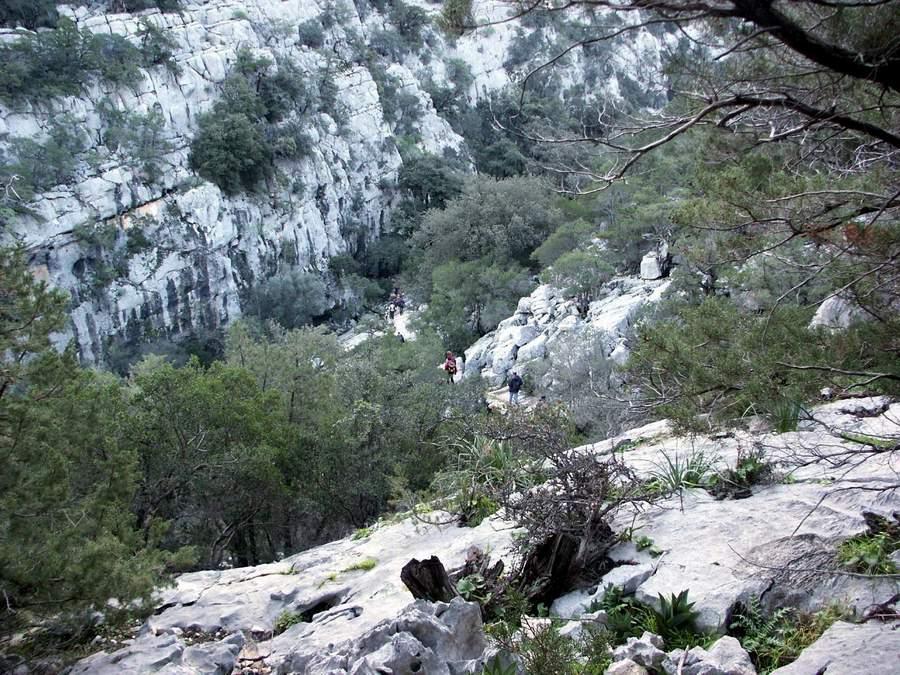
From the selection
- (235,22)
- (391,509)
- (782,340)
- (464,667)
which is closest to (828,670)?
(464,667)

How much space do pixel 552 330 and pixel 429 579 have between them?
1899cm

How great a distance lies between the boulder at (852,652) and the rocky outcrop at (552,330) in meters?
14.7

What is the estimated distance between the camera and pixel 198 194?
33.7m

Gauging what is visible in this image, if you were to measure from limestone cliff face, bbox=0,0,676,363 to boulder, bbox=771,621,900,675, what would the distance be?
23.9 metres

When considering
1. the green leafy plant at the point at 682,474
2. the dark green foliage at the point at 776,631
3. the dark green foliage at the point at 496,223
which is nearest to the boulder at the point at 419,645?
the dark green foliage at the point at 776,631

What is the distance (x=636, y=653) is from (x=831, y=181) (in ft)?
10.3

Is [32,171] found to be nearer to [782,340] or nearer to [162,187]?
[162,187]

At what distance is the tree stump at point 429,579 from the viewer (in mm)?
4293

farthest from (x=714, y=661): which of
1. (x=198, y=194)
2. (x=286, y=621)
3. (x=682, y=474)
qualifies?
(x=198, y=194)

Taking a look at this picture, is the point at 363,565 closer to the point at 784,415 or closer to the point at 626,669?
the point at 626,669

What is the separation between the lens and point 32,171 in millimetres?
28656

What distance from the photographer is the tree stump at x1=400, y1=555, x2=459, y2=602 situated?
169 inches

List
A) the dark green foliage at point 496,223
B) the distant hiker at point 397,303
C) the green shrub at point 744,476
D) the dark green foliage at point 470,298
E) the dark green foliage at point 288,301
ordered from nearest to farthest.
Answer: the green shrub at point 744,476
the dark green foliage at point 470,298
the dark green foliage at point 496,223
the dark green foliage at point 288,301
the distant hiker at point 397,303

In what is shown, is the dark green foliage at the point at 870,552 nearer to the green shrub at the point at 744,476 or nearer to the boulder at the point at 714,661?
the boulder at the point at 714,661
